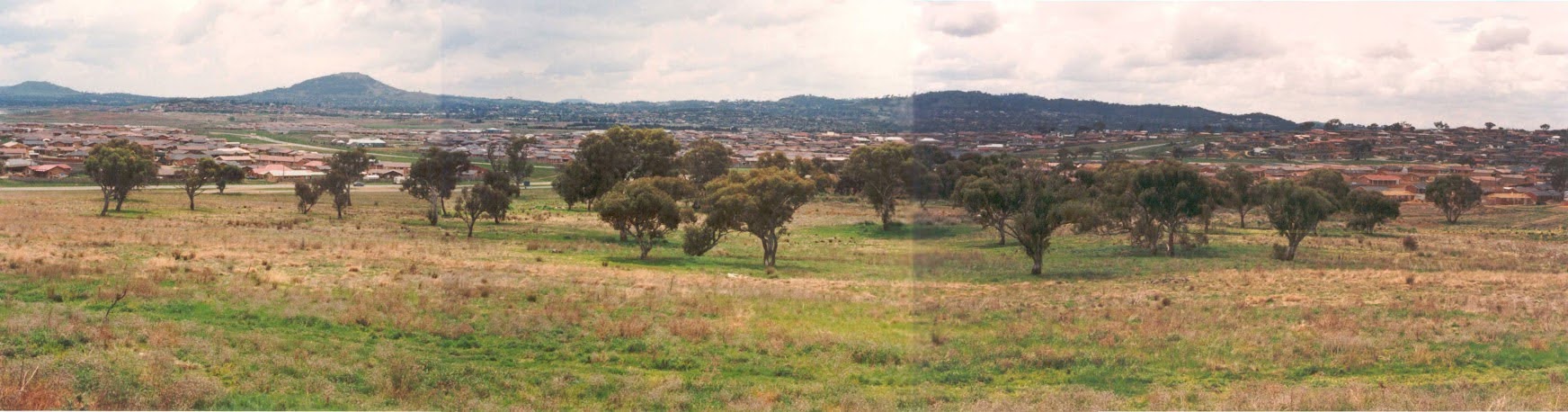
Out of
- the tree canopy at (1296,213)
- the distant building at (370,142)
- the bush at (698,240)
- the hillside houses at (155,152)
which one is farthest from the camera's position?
the distant building at (370,142)

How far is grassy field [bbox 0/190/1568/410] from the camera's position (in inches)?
424

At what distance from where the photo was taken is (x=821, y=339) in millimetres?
14734

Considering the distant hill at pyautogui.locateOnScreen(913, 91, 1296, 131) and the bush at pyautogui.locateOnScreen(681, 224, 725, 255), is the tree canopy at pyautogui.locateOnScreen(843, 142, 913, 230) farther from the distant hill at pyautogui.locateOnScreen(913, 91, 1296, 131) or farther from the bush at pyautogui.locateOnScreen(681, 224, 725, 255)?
the distant hill at pyautogui.locateOnScreen(913, 91, 1296, 131)

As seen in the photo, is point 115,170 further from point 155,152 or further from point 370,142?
point 370,142


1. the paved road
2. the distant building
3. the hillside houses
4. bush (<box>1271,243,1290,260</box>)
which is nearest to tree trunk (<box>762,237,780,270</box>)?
bush (<box>1271,243,1290,260</box>)

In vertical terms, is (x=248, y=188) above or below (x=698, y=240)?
below

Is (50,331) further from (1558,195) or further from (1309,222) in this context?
Answer: (1558,195)

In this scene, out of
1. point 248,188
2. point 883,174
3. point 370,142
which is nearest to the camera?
point 883,174

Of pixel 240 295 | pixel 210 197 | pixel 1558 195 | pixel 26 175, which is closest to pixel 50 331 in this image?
pixel 240 295

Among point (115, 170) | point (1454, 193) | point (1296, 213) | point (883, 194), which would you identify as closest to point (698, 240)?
point (883, 194)

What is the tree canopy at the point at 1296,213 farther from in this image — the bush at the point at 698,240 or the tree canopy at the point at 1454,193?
the tree canopy at the point at 1454,193

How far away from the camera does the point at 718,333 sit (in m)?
14.9

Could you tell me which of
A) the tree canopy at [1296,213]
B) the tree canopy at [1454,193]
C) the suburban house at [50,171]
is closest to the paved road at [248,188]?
the suburban house at [50,171]

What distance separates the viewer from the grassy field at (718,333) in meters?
10.8
